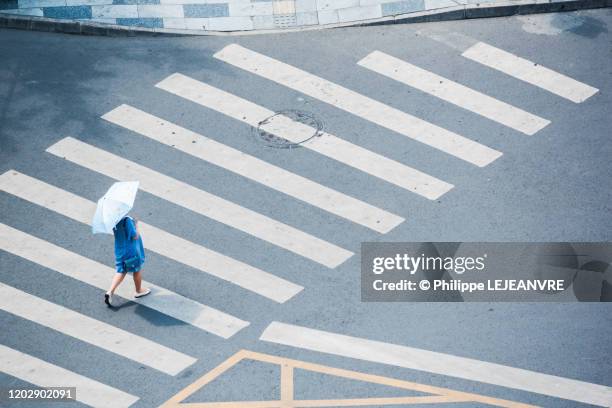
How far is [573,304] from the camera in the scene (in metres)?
12.4

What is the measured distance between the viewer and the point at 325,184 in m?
14.3

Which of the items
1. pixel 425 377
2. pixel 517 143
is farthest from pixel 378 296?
pixel 517 143

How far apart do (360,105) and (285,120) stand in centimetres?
119

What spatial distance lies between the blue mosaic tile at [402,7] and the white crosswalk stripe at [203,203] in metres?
5.33

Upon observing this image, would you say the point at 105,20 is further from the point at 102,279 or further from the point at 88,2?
the point at 102,279

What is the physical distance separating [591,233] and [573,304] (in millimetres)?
1291

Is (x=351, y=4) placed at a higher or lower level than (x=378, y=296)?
higher

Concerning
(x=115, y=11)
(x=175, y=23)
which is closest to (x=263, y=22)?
(x=175, y=23)

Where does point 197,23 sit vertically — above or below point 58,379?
above

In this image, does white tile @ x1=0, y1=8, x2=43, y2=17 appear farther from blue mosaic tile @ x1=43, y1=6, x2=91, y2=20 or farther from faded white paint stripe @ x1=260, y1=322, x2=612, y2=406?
faded white paint stripe @ x1=260, y1=322, x2=612, y2=406

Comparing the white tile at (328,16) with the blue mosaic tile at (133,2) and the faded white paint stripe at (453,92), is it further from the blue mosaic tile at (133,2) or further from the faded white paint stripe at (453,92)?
the blue mosaic tile at (133,2)

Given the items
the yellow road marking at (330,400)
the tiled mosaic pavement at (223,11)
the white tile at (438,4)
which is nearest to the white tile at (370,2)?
the tiled mosaic pavement at (223,11)

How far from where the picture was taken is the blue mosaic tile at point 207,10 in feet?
58.1

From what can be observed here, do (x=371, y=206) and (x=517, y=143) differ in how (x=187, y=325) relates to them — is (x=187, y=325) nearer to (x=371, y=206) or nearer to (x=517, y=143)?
(x=371, y=206)
